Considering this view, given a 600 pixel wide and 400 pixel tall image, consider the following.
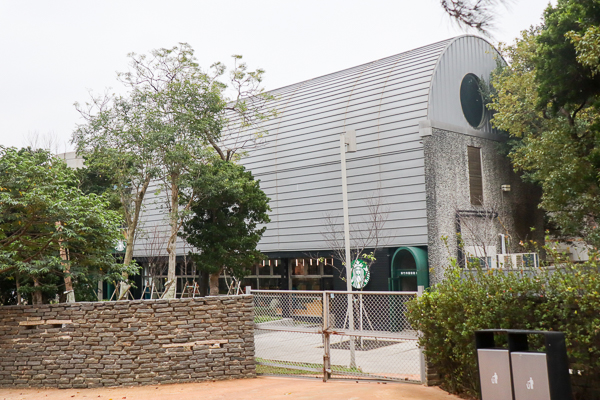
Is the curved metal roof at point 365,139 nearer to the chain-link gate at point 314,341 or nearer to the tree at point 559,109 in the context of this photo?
the tree at point 559,109

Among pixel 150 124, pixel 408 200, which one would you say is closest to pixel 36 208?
pixel 150 124

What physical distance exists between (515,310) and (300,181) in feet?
56.5

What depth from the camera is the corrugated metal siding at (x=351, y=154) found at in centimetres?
2036

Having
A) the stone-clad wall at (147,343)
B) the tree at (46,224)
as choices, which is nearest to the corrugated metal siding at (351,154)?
the stone-clad wall at (147,343)

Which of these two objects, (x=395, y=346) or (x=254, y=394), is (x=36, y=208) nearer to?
(x=254, y=394)

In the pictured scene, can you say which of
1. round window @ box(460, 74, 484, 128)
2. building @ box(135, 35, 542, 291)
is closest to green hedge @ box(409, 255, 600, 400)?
building @ box(135, 35, 542, 291)

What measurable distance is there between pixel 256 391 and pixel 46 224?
623cm

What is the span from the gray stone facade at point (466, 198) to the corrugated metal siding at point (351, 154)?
0.53 m

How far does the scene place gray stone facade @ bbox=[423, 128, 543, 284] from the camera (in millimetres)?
19875

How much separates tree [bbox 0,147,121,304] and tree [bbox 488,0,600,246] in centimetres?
1188

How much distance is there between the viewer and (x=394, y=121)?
20.9 metres

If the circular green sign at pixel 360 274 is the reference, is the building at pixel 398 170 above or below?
above

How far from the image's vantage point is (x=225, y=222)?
777 inches

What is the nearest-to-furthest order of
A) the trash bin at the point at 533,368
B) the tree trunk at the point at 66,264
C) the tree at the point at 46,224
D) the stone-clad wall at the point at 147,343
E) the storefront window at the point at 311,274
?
1. the trash bin at the point at 533,368
2. the stone-clad wall at the point at 147,343
3. the tree at the point at 46,224
4. the tree trunk at the point at 66,264
5. the storefront window at the point at 311,274
